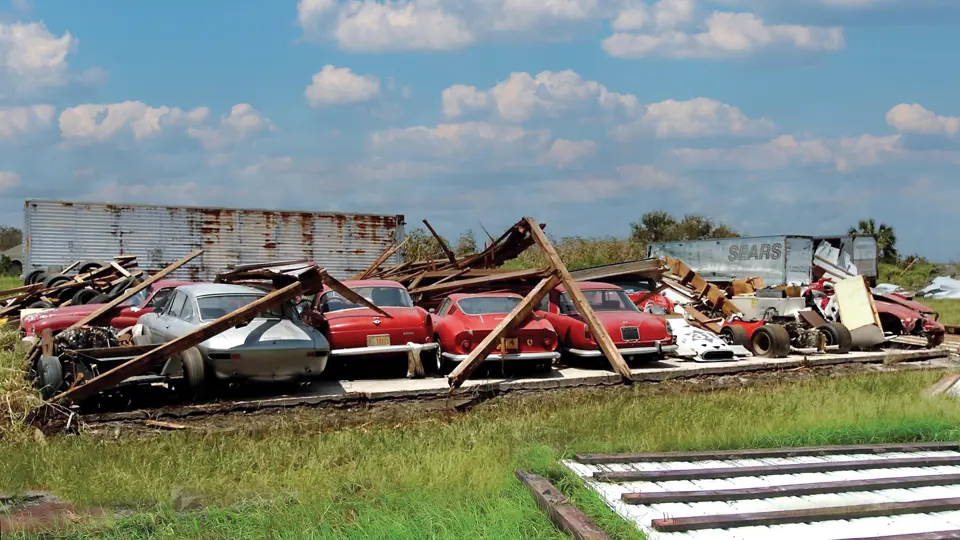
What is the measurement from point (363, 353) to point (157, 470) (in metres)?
5.63

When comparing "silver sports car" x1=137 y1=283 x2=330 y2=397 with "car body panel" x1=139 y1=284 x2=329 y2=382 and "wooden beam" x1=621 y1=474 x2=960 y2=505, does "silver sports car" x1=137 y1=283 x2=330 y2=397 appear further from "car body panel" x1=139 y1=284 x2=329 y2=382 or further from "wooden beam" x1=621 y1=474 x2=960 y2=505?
"wooden beam" x1=621 y1=474 x2=960 y2=505

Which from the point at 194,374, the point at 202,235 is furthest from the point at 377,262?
the point at 194,374

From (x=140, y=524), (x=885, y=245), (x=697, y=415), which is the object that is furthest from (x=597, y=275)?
(x=885, y=245)

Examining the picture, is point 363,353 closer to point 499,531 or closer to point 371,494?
point 371,494

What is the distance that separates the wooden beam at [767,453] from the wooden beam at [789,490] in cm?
94

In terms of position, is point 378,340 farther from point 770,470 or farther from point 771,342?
point 771,342

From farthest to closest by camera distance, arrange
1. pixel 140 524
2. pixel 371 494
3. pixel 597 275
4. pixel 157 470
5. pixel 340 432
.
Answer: pixel 597 275 < pixel 340 432 < pixel 157 470 < pixel 371 494 < pixel 140 524

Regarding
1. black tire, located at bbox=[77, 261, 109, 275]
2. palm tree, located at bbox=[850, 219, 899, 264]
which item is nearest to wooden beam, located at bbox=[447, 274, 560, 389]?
black tire, located at bbox=[77, 261, 109, 275]

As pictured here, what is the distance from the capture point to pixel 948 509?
5.89 metres

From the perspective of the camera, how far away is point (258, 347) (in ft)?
36.1

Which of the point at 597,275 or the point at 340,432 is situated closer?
the point at 340,432

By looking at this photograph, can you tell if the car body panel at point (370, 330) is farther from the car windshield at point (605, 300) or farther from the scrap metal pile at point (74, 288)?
the scrap metal pile at point (74, 288)

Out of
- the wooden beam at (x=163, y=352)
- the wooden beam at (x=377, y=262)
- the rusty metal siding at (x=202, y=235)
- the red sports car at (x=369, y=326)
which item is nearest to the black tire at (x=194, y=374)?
the wooden beam at (x=163, y=352)

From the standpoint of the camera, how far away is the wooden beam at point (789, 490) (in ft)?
19.4
